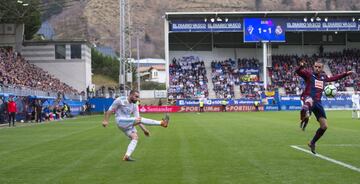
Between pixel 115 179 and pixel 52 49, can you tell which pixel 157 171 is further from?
pixel 52 49

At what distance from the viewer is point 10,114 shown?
121ft

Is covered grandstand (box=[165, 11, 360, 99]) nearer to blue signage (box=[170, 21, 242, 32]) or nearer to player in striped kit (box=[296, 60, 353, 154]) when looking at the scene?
blue signage (box=[170, 21, 242, 32])

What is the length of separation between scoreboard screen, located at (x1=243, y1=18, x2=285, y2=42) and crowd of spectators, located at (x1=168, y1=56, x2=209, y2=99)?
912 cm

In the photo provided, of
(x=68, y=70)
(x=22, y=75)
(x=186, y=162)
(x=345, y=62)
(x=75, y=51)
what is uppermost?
(x=75, y=51)

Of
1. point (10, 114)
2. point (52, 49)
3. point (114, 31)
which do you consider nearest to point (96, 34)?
point (114, 31)

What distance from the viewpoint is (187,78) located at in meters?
76.5

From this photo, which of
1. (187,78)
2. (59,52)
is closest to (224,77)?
(187,78)

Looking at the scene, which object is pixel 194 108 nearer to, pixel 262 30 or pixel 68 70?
pixel 262 30

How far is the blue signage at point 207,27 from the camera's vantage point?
73.4m

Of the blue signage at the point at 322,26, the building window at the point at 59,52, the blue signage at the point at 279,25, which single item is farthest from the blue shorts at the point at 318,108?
the building window at the point at 59,52

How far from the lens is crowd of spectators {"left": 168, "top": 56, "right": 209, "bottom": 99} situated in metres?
73.9

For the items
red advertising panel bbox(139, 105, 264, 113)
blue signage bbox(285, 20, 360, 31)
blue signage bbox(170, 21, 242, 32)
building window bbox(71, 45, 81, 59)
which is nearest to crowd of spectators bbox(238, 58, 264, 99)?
red advertising panel bbox(139, 105, 264, 113)

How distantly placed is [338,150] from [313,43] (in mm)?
66220

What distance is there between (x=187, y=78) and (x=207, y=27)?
7.48 metres
